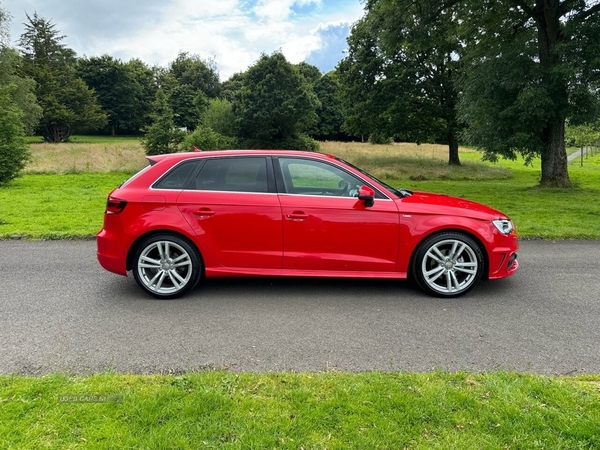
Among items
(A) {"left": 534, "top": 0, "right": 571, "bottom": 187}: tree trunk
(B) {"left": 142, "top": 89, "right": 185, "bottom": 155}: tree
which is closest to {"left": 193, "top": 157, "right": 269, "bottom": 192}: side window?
(A) {"left": 534, "top": 0, "right": 571, "bottom": 187}: tree trunk

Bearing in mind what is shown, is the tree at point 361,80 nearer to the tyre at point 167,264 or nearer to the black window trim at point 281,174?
the black window trim at point 281,174

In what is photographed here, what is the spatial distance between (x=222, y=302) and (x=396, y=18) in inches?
564

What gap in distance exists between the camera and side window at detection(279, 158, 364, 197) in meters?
4.95

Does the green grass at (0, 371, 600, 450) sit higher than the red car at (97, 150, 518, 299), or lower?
lower

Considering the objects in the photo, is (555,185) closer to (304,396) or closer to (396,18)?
(396,18)

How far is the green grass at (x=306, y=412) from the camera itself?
7.72ft

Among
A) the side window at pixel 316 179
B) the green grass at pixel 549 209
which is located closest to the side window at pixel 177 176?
the side window at pixel 316 179

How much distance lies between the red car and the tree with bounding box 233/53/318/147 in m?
29.4

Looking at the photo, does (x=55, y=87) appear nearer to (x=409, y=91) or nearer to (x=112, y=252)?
(x=409, y=91)

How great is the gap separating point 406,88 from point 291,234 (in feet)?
91.6

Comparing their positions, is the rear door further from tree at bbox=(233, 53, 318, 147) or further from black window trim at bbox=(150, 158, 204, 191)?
tree at bbox=(233, 53, 318, 147)

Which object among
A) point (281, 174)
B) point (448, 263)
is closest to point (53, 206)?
point (281, 174)

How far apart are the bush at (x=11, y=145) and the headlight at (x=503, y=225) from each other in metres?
16.2

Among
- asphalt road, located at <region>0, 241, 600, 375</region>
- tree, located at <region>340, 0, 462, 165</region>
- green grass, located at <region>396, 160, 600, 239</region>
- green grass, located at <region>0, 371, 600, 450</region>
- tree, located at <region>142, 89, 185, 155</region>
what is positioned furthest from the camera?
tree, located at <region>340, 0, 462, 165</region>
